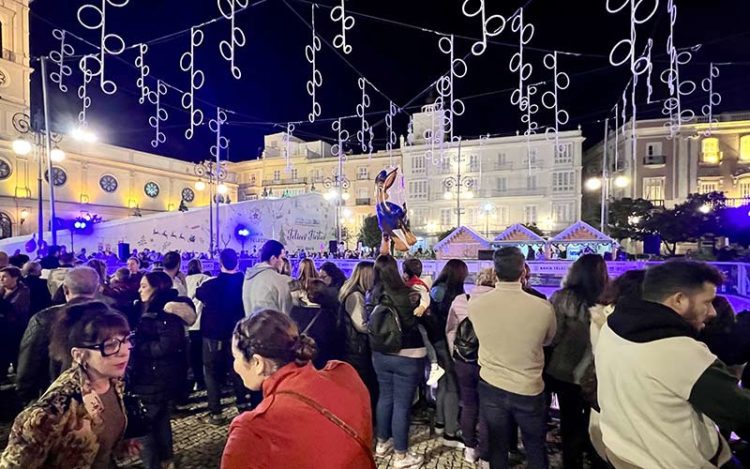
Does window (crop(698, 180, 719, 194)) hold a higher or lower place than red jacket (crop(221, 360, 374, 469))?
higher

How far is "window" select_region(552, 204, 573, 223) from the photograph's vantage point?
3522 cm

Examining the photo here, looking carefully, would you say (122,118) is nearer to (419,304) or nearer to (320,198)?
(320,198)

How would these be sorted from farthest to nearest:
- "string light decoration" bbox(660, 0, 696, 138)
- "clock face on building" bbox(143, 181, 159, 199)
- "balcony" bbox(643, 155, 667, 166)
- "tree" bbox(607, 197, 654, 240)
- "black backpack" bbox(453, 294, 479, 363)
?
"clock face on building" bbox(143, 181, 159, 199) < "balcony" bbox(643, 155, 667, 166) < "tree" bbox(607, 197, 654, 240) < "string light decoration" bbox(660, 0, 696, 138) < "black backpack" bbox(453, 294, 479, 363)

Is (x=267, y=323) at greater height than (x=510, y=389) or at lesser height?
greater

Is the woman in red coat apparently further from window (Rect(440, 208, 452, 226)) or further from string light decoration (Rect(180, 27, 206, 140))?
window (Rect(440, 208, 452, 226))

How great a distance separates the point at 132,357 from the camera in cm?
305

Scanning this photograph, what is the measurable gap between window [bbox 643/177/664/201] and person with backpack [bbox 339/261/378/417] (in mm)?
35582

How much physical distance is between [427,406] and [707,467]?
3.54 m

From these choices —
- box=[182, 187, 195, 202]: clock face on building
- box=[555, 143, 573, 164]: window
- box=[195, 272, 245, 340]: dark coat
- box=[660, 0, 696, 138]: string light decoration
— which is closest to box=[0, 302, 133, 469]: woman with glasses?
box=[195, 272, 245, 340]: dark coat

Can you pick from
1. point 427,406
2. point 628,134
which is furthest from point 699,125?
point 427,406

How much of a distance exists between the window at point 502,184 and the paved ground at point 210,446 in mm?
35160

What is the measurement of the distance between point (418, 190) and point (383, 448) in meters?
36.3

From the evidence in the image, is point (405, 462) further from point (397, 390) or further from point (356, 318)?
point (356, 318)

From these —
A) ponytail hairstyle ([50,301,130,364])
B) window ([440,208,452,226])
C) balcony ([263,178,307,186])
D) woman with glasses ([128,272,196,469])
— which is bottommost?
woman with glasses ([128,272,196,469])
